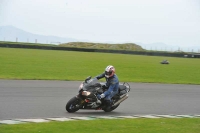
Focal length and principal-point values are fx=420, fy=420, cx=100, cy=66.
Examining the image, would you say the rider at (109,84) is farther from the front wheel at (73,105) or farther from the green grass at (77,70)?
the green grass at (77,70)

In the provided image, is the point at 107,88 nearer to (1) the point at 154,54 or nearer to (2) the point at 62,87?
(2) the point at 62,87

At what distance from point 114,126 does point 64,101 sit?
4.88 metres

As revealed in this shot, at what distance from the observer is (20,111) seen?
39.9 ft

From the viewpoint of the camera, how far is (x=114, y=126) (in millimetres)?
10516

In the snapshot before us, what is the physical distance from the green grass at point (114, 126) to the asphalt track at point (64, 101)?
1.39 meters

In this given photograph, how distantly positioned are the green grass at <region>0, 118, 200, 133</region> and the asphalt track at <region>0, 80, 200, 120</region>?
139 centimetres

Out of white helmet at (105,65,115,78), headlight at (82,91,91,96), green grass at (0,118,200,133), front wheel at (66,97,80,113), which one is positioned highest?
white helmet at (105,65,115,78)

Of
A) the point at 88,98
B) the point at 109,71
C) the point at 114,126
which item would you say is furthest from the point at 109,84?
the point at 114,126

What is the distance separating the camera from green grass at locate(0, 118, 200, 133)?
9.54m

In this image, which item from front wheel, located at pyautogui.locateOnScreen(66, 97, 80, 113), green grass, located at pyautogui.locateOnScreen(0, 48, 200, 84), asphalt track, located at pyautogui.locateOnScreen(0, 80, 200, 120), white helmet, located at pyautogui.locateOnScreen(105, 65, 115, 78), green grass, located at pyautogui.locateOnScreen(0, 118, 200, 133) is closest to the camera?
green grass, located at pyautogui.locateOnScreen(0, 118, 200, 133)

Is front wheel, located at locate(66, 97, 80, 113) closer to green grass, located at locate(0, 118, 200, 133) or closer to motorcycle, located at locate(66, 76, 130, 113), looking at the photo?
motorcycle, located at locate(66, 76, 130, 113)

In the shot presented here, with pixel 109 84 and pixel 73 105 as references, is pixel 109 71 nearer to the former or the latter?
pixel 109 84

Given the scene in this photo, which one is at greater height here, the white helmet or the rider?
the white helmet

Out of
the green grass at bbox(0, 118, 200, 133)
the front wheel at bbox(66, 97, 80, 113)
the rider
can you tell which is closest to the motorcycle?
the front wheel at bbox(66, 97, 80, 113)
